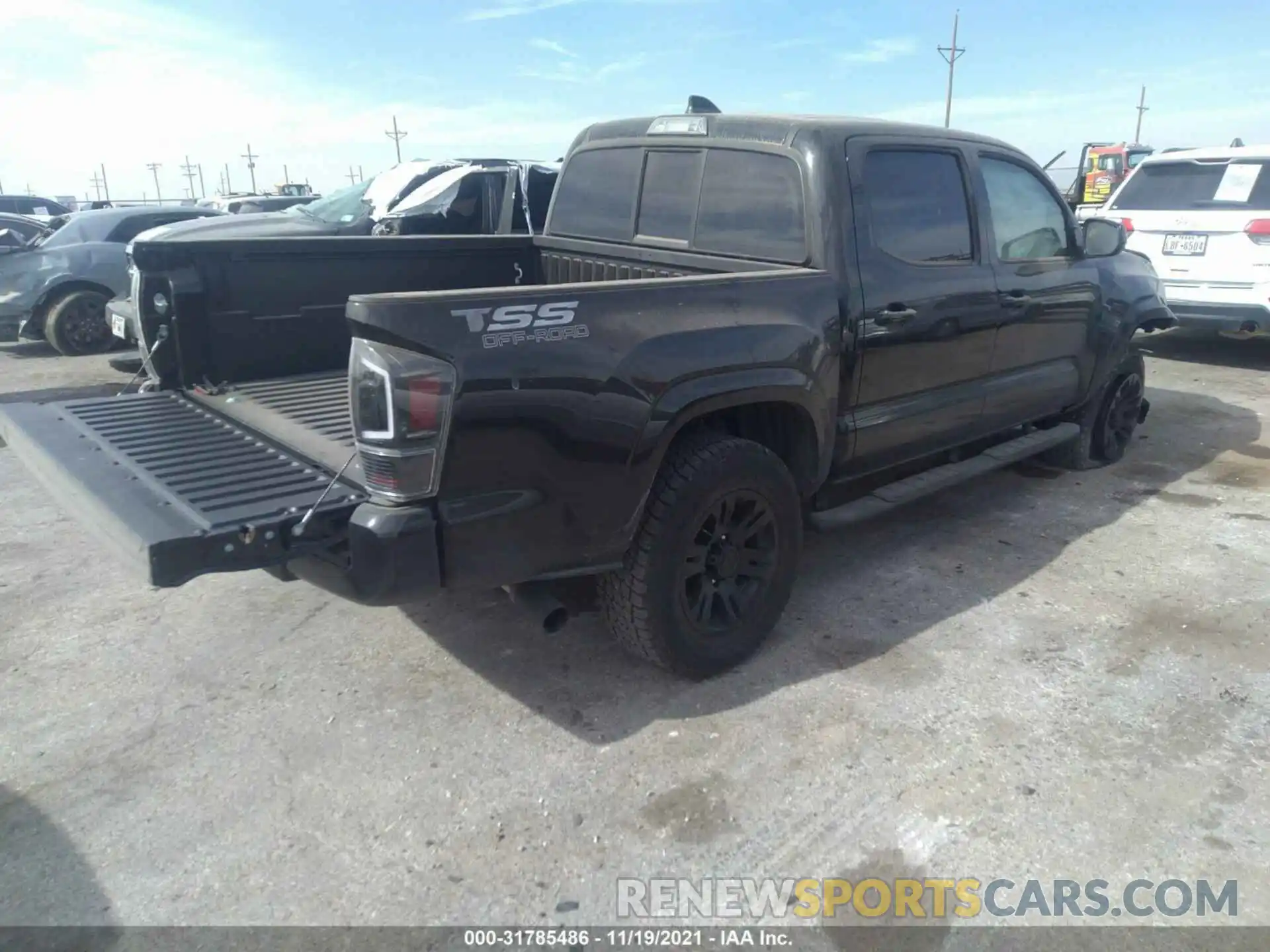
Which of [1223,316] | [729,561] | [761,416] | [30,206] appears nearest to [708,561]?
[729,561]

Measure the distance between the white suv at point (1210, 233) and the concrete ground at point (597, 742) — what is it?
4.67 m

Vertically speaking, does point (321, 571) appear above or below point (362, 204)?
below

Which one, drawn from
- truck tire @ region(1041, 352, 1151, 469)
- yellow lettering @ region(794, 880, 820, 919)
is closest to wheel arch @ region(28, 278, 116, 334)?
truck tire @ region(1041, 352, 1151, 469)

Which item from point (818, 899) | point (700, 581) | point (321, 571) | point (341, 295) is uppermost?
point (341, 295)

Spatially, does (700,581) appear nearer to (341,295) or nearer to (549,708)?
(549,708)

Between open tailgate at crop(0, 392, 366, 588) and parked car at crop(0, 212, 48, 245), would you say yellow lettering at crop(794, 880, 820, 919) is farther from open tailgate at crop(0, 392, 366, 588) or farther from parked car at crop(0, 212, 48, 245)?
parked car at crop(0, 212, 48, 245)

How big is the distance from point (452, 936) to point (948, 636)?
2.31 meters

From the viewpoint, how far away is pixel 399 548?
2.55 meters

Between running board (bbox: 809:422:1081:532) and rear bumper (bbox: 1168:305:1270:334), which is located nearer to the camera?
running board (bbox: 809:422:1081:532)

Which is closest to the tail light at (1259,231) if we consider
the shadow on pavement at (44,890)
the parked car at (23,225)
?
the shadow on pavement at (44,890)

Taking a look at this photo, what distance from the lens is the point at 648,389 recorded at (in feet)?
9.70

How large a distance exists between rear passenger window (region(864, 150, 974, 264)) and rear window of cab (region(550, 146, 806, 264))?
0.36 m

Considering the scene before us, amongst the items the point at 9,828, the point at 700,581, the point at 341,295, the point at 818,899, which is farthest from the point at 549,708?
the point at 341,295

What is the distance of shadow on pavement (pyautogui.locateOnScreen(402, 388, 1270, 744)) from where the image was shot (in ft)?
11.1
